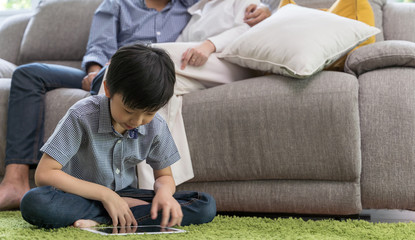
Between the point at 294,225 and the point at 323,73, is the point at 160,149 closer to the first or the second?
the point at 294,225

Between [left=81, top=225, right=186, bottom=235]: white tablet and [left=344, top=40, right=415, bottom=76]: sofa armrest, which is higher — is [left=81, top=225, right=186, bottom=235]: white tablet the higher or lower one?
the lower one

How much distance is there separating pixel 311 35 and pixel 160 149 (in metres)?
0.57

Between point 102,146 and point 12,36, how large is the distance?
1675mm

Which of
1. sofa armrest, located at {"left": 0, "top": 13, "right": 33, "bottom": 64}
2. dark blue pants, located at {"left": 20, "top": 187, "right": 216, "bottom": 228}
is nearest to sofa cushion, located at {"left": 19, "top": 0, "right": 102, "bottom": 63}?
sofa armrest, located at {"left": 0, "top": 13, "right": 33, "bottom": 64}

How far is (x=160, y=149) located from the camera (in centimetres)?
126

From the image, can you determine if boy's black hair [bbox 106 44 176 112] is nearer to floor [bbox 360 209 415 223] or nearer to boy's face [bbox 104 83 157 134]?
boy's face [bbox 104 83 157 134]

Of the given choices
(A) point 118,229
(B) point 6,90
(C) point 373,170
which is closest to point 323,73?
(C) point 373,170

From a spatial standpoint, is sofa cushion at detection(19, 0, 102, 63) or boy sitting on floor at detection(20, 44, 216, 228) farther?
sofa cushion at detection(19, 0, 102, 63)

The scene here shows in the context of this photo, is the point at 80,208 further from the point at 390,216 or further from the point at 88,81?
the point at 390,216

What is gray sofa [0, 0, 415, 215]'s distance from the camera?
50.6 inches

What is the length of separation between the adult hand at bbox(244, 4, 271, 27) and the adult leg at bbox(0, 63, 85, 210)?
76 centimetres

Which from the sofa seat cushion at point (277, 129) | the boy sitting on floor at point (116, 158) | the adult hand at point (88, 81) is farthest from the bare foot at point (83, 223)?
the adult hand at point (88, 81)

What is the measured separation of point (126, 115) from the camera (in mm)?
1082

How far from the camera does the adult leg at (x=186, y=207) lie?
3.86 ft
